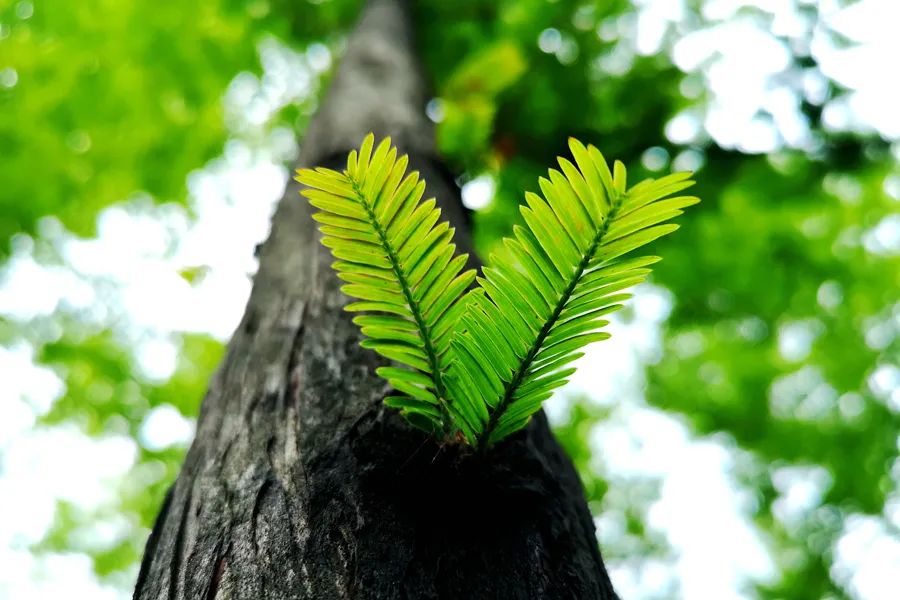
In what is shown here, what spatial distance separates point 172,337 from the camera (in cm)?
424

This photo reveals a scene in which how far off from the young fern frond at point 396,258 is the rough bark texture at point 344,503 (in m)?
0.11

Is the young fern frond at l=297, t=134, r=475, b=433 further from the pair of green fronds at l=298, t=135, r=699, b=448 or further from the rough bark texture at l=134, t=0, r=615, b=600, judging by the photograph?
the rough bark texture at l=134, t=0, r=615, b=600

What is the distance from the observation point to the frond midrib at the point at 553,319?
25.7 inches

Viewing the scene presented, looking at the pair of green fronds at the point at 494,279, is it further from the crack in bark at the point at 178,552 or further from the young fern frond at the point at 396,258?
the crack in bark at the point at 178,552

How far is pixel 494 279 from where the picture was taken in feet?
2.22

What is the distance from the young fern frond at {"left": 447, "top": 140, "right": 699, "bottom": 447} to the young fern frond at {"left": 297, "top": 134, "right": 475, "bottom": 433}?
46 millimetres

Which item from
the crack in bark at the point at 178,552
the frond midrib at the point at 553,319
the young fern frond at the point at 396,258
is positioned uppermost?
the young fern frond at the point at 396,258

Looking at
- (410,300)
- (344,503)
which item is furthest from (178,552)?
(410,300)

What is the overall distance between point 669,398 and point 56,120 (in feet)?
15.5

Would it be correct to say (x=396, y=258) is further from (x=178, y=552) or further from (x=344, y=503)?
(x=178, y=552)

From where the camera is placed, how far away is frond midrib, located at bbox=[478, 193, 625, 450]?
25.7 inches

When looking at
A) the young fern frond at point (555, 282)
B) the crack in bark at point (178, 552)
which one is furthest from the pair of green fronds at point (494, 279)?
the crack in bark at point (178, 552)

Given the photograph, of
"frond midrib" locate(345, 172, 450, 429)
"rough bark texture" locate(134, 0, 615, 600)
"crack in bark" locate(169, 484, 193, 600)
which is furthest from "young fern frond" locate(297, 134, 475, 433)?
"crack in bark" locate(169, 484, 193, 600)

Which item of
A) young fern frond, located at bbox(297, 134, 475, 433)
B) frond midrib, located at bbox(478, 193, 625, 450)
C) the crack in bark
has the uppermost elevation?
young fern frond, located at bbox(297, 134, 475, 433)
